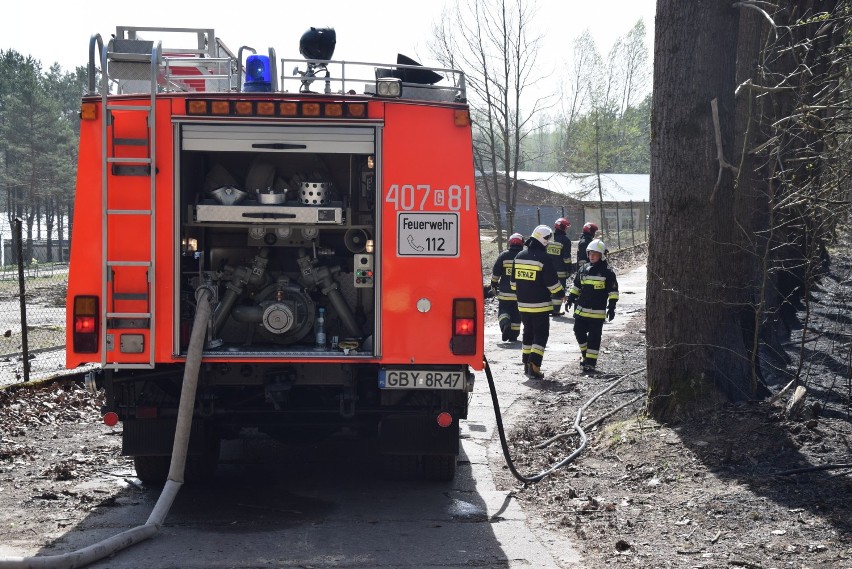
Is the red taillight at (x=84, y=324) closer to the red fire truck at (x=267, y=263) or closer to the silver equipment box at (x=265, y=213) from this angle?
the red fire truck at (x=267, y=263)

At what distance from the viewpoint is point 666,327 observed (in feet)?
26.1

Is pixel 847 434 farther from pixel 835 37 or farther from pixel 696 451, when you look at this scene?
pixel 835 37

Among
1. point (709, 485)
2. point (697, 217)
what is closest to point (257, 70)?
point (697, 217)

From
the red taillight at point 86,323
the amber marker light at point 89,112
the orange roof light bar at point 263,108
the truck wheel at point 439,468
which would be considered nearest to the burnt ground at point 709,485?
the truck wheel at point 439,468

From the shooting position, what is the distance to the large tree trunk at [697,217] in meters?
7.78

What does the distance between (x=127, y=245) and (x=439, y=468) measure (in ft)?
8.85

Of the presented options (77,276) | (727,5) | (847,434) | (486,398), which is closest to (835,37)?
(727,5)

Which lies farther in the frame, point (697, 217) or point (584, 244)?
point (584, 244)

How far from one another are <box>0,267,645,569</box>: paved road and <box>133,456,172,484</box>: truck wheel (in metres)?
0.11

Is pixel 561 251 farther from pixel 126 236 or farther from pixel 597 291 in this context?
pixel 126 236

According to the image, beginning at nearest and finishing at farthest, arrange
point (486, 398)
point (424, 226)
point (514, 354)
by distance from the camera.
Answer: point (424, 226) < point (486, 398) < point (514, 354)

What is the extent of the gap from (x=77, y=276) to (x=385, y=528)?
96.6 inches

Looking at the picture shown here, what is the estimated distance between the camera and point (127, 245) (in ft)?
20.1

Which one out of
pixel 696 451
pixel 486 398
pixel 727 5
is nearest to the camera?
pixel 696 451
